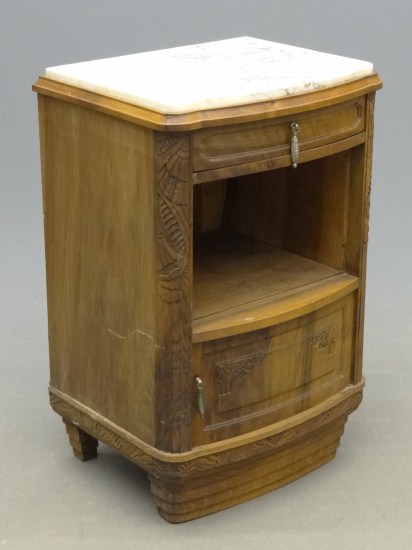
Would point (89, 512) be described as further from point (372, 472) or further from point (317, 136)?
point (317, 136)

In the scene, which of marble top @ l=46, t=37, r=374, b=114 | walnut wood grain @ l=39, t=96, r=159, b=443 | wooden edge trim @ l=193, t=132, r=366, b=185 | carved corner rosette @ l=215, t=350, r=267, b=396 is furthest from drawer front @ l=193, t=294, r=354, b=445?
marble top @ l=46, t=37, r=374, b=114

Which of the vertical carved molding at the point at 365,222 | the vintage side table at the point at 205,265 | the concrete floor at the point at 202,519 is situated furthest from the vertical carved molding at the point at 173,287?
the vertical carved molding at the point at 365,222

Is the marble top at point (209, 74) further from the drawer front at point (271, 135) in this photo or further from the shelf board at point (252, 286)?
the shelf board at point (252, 286)

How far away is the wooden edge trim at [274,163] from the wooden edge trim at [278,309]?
0.26 meters

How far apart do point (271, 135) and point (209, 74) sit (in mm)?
165

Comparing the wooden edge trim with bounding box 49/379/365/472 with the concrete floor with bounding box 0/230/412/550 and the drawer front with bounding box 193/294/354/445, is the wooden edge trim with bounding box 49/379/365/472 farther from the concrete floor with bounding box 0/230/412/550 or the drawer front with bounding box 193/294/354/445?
the concrete floor with bounding box 0/230/412/550

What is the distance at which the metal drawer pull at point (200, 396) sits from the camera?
298 cm

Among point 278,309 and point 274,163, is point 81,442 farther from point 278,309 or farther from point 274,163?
point 274,163

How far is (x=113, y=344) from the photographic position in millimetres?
3061

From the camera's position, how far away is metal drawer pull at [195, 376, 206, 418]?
9.79 feet

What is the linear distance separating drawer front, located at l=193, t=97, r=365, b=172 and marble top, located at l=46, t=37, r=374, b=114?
46 mm

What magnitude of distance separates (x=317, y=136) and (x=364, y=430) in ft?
2.39

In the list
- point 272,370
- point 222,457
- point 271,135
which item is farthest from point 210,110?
point 222,457

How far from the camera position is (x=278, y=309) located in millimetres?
3066
